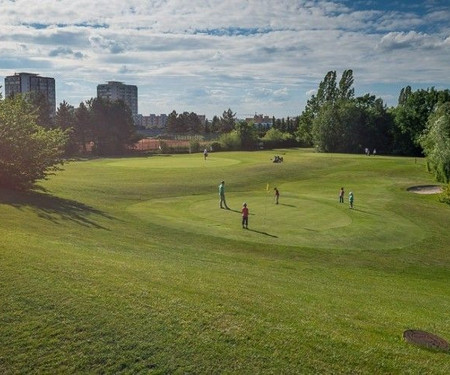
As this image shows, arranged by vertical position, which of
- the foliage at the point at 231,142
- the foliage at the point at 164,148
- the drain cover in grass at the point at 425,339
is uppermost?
the foliage at the point at 231,142

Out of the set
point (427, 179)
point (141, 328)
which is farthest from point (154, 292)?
point (427, 179)

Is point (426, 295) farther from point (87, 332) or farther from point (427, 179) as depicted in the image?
point (427, 179)

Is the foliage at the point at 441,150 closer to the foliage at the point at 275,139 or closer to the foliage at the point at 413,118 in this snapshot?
the foliage at the point at 413,118

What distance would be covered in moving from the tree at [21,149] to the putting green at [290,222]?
6921mm

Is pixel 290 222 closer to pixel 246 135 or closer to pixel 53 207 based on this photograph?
pixel 53 207

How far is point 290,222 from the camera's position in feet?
94.5

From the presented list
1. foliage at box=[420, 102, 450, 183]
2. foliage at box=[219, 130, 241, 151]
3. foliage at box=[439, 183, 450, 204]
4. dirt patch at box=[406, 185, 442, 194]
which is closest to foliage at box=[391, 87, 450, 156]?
foliage at box=[219, 130, 241, 151]

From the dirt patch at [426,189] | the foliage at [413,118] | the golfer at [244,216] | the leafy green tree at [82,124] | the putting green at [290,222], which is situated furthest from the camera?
the leafy green tree at [82,124]

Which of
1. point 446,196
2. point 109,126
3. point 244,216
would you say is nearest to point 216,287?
point 244,216

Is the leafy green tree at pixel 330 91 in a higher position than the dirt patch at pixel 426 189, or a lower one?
higher

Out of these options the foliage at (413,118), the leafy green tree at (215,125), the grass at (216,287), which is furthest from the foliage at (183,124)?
the grass at (216,287)

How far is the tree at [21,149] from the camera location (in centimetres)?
3088

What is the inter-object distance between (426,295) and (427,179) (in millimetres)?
42755

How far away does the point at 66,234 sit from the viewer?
68.5ft
